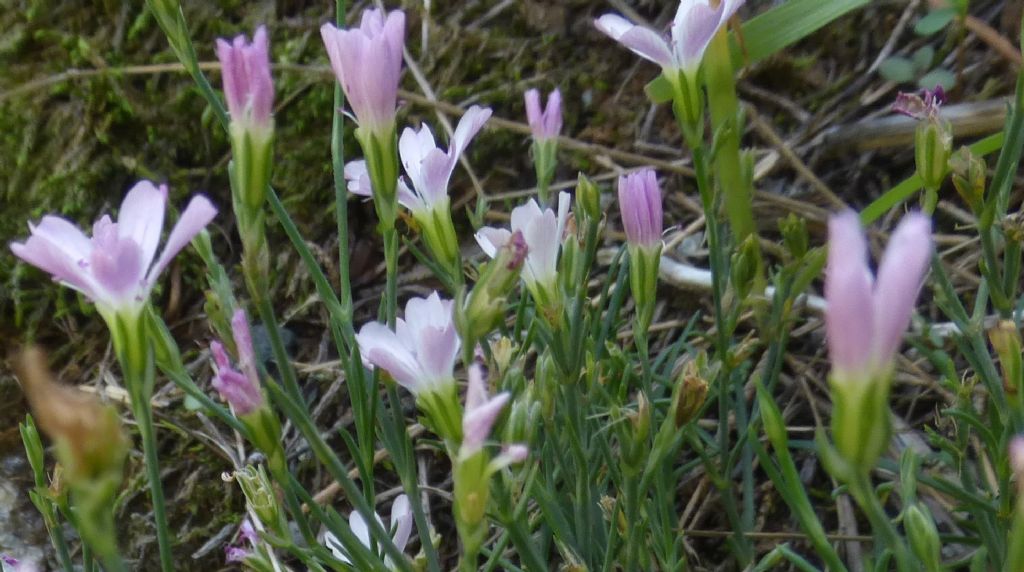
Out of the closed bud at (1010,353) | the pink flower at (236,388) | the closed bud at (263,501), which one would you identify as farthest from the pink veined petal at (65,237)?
the closed bud at (1010,353)

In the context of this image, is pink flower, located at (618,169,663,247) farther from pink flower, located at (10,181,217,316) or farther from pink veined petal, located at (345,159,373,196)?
pink flower, located at (10,181,217,316)

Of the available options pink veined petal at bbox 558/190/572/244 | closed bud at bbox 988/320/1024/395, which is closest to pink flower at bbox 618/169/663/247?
pink veined petal at bbox 558/190/572/244

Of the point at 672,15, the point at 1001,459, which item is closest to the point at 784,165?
the point at 672,15

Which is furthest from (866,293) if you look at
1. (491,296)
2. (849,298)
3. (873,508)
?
(491,296)

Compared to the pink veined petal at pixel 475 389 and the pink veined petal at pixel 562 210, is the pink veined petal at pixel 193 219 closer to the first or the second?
the pink veined petal at pixel 475 389

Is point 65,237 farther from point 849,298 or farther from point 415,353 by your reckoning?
point 849,298

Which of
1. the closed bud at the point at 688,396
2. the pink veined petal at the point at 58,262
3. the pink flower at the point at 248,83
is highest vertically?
the pink flower at the point at 248,83
